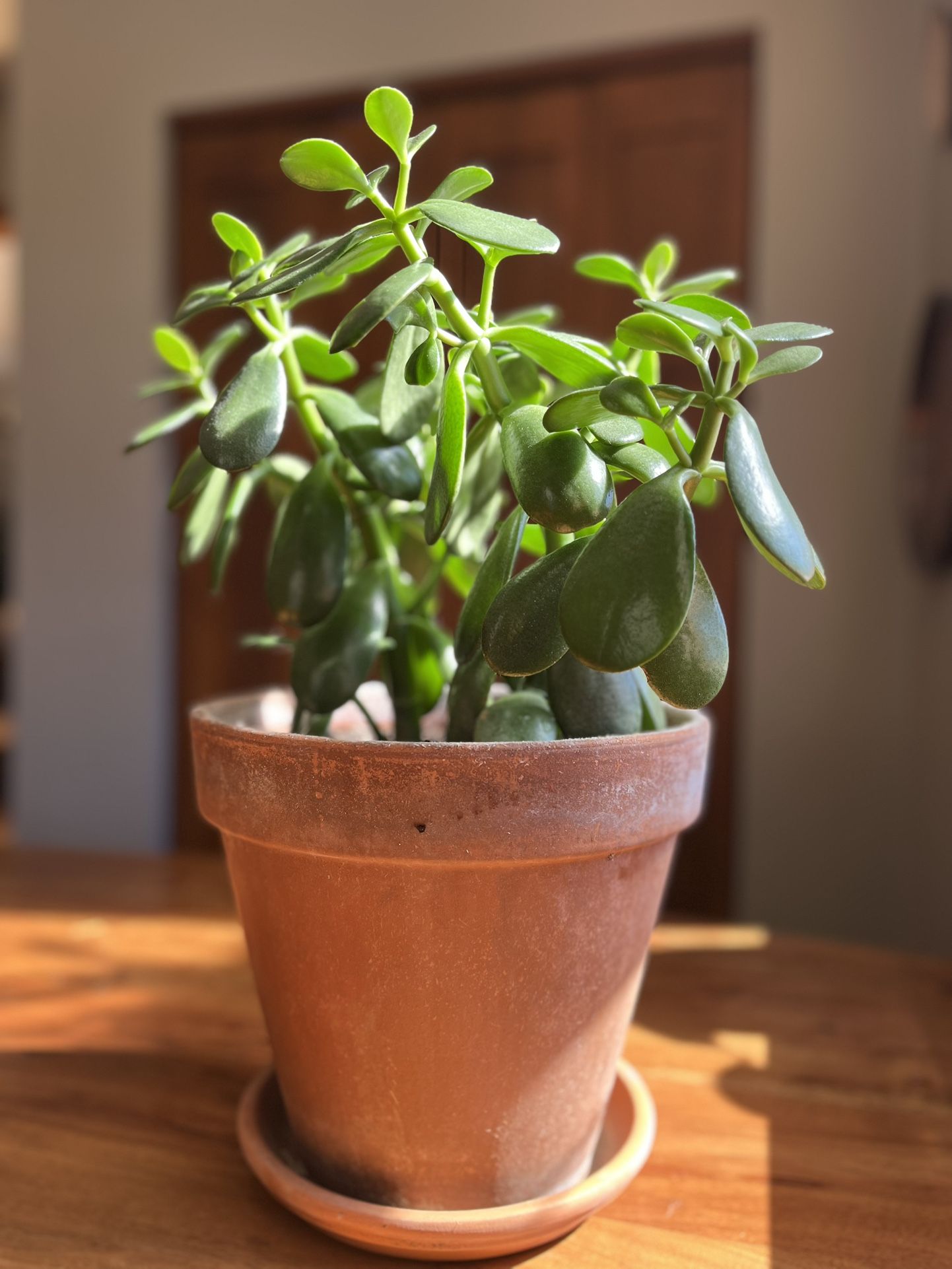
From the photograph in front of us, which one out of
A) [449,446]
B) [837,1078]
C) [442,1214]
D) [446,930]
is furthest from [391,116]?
[837,1078]

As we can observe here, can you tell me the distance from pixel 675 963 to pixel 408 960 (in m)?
0.48

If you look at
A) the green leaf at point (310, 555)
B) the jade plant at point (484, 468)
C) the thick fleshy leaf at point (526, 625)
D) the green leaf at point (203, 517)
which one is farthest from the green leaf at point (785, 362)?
the green leaf at point (203, 517)

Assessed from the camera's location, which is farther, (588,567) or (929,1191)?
(929,1191)

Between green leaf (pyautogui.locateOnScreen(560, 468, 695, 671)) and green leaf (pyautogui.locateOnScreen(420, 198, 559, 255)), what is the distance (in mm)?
116

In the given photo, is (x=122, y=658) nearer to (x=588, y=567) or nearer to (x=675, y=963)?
(x=675, y=963)

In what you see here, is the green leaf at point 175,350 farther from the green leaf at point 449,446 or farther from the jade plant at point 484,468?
the green leaf at point 449,446

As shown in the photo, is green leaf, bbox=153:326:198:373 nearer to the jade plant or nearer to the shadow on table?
the jade plant

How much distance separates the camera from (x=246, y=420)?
0.45m

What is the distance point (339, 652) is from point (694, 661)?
206mm

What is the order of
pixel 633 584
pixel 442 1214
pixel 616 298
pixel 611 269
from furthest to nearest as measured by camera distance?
pixel 616 298 < pixel 611 269 < pixel 442 1214 < pixel 633 584

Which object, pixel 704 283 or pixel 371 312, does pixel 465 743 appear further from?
pixel 704 283

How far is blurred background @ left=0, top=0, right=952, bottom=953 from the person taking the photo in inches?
86.8

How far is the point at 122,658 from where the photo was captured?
9.89ft

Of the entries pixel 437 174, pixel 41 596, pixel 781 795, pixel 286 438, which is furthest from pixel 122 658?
pixel 781 795
